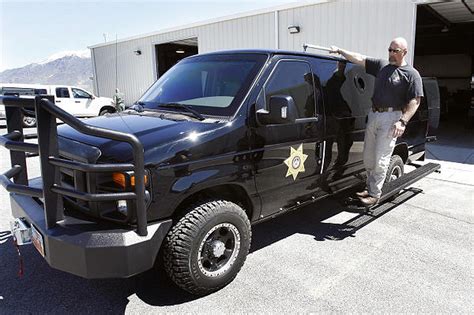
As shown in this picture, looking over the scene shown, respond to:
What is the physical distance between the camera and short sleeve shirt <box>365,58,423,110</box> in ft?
13.5

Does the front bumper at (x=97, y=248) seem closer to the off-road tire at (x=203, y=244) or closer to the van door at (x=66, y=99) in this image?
the off-road tire at (x=203, y=244)

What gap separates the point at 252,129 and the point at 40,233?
180 cm

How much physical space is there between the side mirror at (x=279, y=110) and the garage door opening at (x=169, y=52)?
1688cm

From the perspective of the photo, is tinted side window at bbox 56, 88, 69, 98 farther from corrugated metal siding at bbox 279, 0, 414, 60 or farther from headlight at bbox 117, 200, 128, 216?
headlight at bbox 117, 200, 128, 216

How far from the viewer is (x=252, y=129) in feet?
10.5

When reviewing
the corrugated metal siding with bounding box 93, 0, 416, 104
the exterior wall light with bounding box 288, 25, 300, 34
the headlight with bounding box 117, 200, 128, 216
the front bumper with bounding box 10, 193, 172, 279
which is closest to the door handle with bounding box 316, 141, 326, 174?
the front bumper with bounding box 10, 193, 172, 279

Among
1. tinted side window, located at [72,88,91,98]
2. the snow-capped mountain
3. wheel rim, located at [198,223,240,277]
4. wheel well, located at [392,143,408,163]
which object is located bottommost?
wheel rim, located at [198,223,240,277]

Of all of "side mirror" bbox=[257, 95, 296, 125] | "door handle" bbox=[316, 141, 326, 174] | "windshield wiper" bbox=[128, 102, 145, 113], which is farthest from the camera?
"door handle" bbox=[316, 141, 326, 174]

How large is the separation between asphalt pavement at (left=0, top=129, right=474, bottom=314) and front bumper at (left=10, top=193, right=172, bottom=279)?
1.91 feet

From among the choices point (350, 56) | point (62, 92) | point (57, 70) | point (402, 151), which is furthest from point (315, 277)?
point (57, 70)

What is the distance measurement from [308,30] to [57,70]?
459ft

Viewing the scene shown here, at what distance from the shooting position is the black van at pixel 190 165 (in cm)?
242

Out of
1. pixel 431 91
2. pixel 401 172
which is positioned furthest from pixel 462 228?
pixel 431 91

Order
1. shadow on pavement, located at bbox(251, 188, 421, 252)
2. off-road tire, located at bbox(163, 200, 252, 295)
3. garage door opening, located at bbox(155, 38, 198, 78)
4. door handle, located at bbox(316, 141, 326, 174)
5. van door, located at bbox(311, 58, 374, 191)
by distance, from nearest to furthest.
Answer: off-road tire, located at bbox(163, 200, 252, 295) < door handle, located at bbox(316, 141, 326, 174) < van door, located at bbox(311, 58, 374, 191) < shadow on pavement, located at bbox(251, 188, 421, 252) < garage door opening, located at bbox(155, 38, 198, 78)
